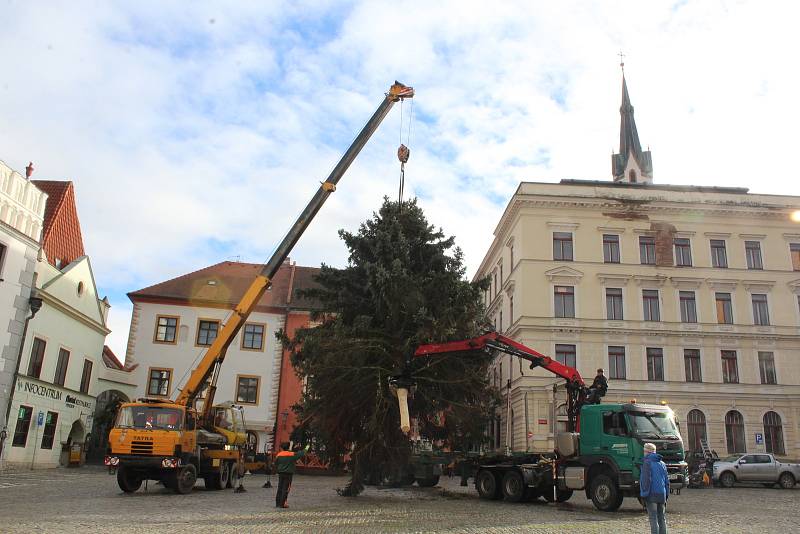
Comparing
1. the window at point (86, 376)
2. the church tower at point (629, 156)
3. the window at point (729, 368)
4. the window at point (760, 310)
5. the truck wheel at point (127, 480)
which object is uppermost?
the church tower at point (629, 156)

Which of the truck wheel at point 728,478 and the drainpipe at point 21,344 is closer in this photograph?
the drainpipe at point 21,344

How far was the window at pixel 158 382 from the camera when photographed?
134ft

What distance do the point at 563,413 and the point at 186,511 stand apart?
93.6 ft

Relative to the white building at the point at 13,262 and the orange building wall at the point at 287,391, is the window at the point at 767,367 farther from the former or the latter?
the white building at the point at 13,262

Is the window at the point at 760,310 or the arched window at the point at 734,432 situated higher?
the window at the point at 760,310

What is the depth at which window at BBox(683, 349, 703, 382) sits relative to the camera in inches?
1533

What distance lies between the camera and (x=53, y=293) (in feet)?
101

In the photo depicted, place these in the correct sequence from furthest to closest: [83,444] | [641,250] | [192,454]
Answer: [641,250]
[83,444]
[192,454]

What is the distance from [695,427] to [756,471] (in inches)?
332

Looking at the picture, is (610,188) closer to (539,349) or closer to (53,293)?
(539,349)

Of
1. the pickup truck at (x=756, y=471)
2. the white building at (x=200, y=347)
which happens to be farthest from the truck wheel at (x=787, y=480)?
the white building at (x=200, y=347)

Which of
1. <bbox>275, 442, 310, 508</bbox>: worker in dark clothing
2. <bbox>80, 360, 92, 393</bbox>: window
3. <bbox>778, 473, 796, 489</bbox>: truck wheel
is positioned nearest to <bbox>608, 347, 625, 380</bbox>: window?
<bbox>778, 473, 796, 489</bbox>: truck wheel

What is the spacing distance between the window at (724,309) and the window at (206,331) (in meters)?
30.4

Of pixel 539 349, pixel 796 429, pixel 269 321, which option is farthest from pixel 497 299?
pixel 796 429
